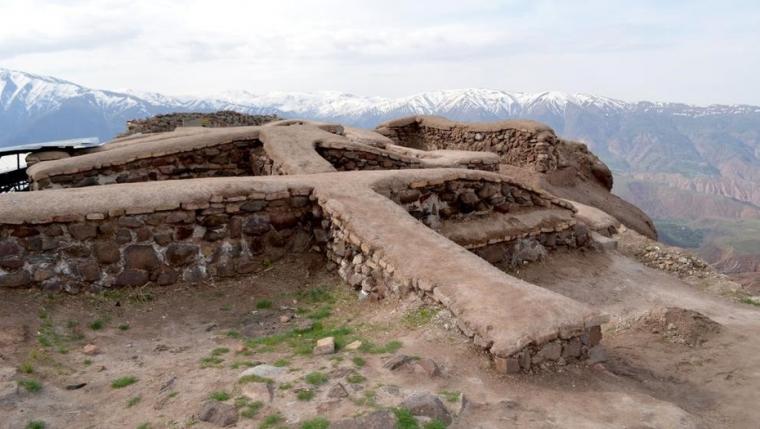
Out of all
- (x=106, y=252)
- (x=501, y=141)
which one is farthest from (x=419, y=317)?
(x=501, y=141)

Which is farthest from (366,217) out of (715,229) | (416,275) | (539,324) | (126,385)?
(715,229)

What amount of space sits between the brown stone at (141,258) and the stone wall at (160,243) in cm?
1

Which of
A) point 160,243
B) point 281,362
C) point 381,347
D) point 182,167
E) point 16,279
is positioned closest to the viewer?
point 281,362

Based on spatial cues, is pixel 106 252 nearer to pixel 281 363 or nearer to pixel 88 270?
pixel 88 270

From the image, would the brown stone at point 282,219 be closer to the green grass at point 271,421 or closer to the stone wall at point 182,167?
the green grass at point 271,421

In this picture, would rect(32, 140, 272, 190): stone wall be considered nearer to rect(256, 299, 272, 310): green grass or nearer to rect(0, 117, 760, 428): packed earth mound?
rect(0, 117, 760, 428): packed earth mound

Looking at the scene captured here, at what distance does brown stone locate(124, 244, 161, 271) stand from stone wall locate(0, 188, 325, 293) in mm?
11

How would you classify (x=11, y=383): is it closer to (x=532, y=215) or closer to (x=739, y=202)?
(x=532, y=215)

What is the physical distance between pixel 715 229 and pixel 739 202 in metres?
53.5

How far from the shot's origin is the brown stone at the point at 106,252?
696 cm

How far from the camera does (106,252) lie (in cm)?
698

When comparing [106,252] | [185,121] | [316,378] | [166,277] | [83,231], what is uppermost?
[185,121]

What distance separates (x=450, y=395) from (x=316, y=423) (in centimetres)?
106

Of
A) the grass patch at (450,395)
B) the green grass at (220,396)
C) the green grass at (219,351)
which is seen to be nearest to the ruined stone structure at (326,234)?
the grass patch at (450,395)
